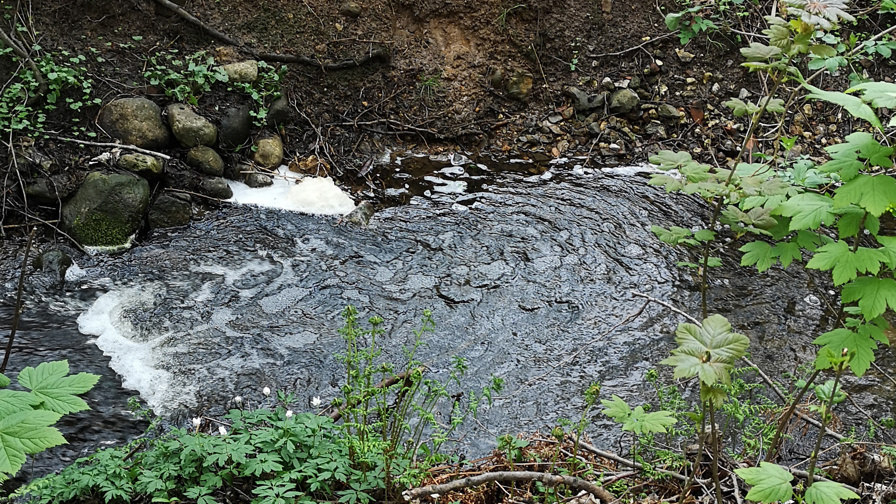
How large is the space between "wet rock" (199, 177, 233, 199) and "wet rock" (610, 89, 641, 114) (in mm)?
3743

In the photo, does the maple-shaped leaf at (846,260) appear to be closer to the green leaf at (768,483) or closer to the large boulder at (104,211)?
the green leaf at (768,483)

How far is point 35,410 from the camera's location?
173cm

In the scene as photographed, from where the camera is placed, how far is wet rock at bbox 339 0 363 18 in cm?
611

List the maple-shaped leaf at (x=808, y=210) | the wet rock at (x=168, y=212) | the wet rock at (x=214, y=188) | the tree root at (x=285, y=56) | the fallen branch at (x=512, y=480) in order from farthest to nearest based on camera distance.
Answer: the tree root at (x=285, y=56)
the wet rock at (x=214, y=188)
the wet rock at (x=168, y=212)
the fallen branch at (x=512, y=480)
the maple-shaped leaf at (x=808, y=210)

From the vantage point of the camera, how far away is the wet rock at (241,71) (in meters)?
5.65

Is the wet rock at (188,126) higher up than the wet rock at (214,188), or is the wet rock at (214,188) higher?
the wet rock at (188,126)

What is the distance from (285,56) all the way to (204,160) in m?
1.35

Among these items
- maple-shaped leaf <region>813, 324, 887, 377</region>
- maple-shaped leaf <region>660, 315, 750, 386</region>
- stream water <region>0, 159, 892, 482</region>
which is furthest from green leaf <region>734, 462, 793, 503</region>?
stream water <region>0, 159, 892, 482</region>

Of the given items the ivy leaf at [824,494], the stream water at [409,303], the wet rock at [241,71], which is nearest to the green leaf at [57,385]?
the stream water at [409,303]

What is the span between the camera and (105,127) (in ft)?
16.8

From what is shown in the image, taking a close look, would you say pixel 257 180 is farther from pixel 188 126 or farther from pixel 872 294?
pixel 872 294

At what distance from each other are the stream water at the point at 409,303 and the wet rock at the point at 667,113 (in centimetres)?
118

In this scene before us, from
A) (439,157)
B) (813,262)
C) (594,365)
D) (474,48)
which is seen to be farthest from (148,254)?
(813,262)

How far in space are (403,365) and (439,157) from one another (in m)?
2.77
